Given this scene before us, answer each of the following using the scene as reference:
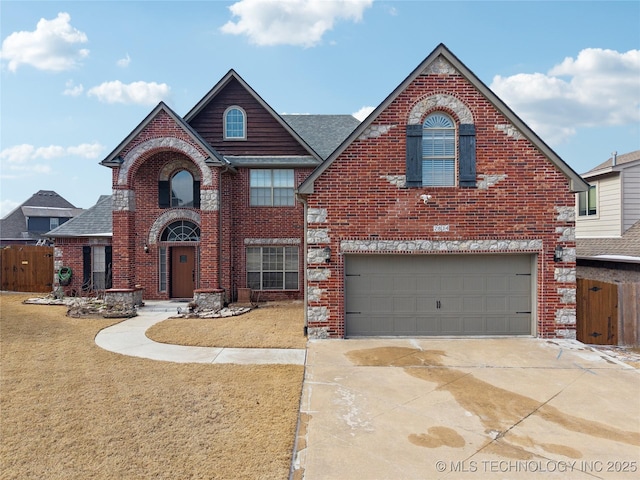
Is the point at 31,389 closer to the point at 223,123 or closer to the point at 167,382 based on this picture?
the point at 167,382

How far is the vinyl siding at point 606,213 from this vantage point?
13977mm

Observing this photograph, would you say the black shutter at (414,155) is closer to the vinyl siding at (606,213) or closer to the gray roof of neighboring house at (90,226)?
the vinyl siding at (606,213)

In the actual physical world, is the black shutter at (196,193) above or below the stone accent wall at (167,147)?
below

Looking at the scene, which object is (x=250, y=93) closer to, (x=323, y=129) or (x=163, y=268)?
(x=323, y=129)

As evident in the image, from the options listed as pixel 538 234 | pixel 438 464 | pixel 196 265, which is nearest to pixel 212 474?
pixel 438 464

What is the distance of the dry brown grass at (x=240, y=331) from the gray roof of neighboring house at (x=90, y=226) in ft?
26.9

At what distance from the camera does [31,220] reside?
3800cm

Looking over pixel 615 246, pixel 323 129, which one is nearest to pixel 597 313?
pixel 615 246

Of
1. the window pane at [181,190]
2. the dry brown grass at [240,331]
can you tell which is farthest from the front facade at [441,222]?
the window pane at [181,190]

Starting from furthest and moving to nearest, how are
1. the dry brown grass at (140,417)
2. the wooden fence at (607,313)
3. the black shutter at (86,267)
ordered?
the black shutter at (86,267) → the wooden fence at (607,313) → the dry brown grass at (140,417)

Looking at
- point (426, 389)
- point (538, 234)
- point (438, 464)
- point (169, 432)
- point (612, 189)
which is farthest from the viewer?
point (612, 189)

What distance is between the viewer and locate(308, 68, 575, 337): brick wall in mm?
9703

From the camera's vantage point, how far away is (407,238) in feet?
31.9

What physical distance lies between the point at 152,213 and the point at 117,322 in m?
5.50
